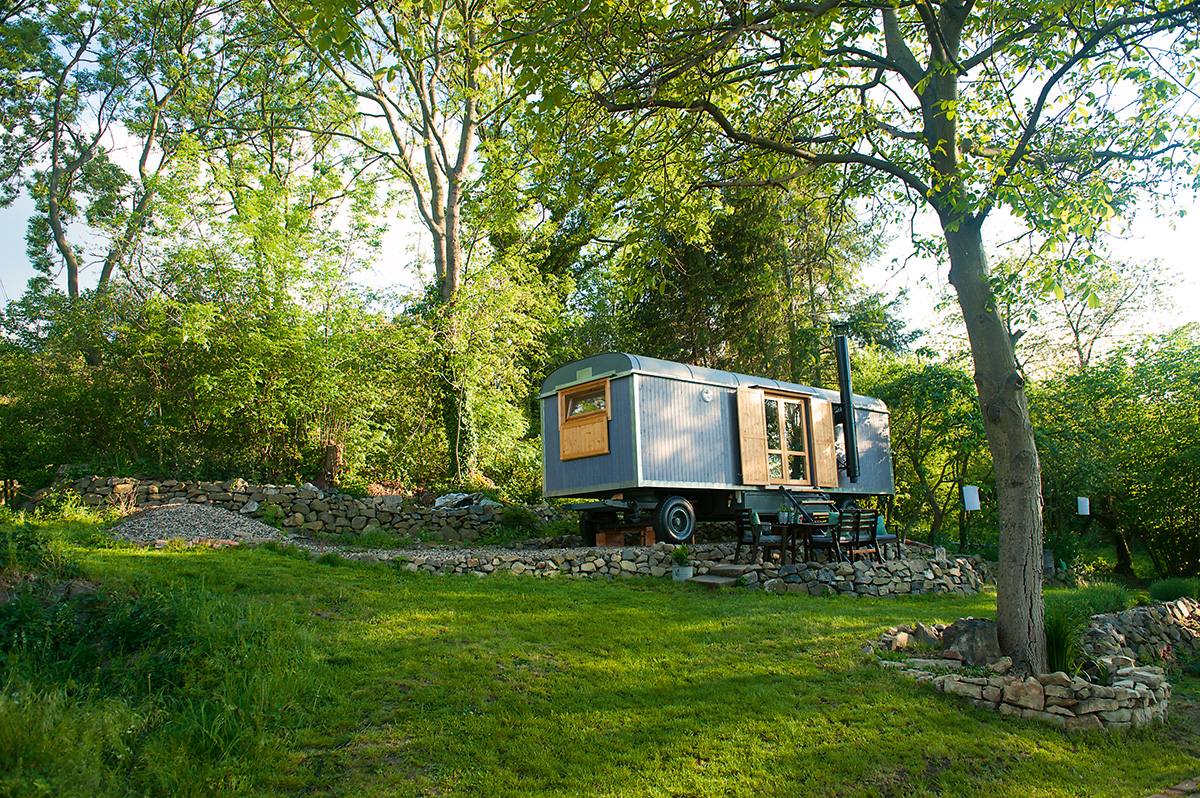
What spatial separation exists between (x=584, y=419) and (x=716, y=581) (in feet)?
10.6

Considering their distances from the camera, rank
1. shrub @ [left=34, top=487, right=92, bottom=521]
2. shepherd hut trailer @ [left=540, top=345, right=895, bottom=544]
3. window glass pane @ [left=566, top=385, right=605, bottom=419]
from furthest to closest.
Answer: window glass pane @ [left=566, top=385, right=605, bottom=419], shepherd hut trailer @ [left=540, top=345, right=895, bottom=544], shrub @ [left=34, top=487, right=92, bottom=521]

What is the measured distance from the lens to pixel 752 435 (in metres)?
10.1

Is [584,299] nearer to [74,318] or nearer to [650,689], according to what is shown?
[74,318]

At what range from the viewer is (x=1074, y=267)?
13.9ft

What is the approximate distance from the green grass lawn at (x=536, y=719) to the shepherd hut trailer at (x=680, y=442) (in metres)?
3.77

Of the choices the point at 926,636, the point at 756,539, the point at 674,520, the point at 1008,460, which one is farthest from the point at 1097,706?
the point at 674,520

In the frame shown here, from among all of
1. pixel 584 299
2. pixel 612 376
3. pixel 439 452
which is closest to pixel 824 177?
pixel 612 376

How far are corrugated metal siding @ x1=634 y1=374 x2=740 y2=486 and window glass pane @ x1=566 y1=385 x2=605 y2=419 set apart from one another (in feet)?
2.50

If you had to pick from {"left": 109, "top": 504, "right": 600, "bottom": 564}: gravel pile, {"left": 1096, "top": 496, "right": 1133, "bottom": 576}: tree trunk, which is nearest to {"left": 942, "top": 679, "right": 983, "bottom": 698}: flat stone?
{"left": 109, "top": 504, "right": 600, "bottom": 564}: gravel pile

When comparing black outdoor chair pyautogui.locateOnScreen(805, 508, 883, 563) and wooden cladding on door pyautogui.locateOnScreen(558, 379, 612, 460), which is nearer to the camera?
black outdoor chair pyautogui.locateOnScreen(805, 508, 883, 563)

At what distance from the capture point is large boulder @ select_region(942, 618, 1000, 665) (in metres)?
4.66

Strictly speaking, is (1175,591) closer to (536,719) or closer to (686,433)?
(686,433)

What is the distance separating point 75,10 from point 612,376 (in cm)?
1591

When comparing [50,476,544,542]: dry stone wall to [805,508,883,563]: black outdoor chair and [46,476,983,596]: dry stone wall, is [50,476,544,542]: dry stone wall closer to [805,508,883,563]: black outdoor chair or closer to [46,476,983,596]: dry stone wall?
[46,476,983,596]: dry stone wall
